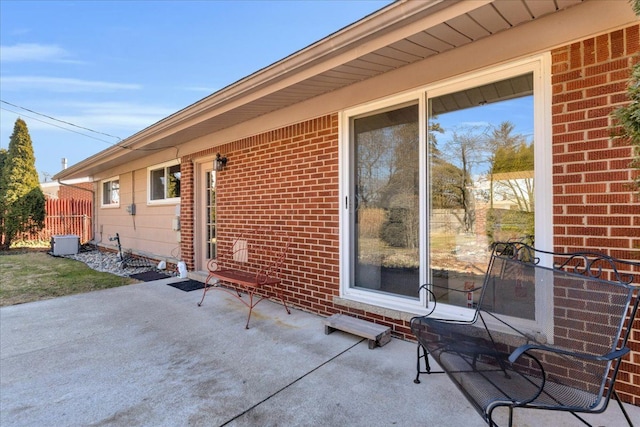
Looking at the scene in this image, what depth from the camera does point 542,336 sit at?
2.23 meters

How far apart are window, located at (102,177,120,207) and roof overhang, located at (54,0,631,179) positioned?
22.0ft

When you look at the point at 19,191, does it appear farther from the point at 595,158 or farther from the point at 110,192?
the point at 595,158

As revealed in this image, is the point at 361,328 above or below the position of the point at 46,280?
above

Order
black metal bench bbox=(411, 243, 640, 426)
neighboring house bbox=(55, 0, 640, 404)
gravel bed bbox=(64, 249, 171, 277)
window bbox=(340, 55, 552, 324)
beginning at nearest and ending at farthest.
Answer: black metal bench bbox=(411, 243, 640, 426) < neighboring house bbox=(55, 0, 640, 404) < window bbox=(340, 55, 552, 324) < gravel bed bbox=(64, 249, 171, 277)

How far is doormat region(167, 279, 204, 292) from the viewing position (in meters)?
5.14

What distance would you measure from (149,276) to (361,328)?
16.4 ft

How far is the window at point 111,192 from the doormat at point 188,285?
18.3ft

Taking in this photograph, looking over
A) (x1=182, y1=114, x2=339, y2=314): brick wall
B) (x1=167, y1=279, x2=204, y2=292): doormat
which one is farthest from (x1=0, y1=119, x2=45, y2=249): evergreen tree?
(x1=182, y1=114, x2=339, y2=314): brick wall

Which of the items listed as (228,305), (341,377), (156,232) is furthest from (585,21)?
(156,232)

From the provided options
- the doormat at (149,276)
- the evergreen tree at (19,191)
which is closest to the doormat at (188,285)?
the doormat at (149,276)

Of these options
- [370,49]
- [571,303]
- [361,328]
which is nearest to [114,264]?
[361,328]

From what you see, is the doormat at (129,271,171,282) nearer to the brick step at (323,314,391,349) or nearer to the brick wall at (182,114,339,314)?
the brick wall at (182,114,339,314)

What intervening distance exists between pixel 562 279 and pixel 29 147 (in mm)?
16482

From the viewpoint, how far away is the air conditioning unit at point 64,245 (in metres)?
9.52
